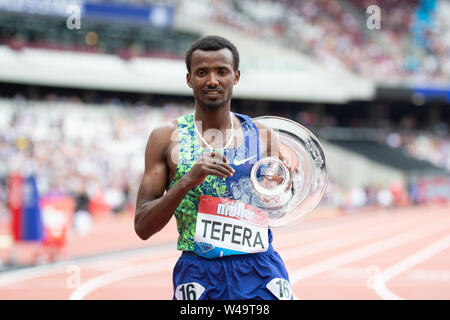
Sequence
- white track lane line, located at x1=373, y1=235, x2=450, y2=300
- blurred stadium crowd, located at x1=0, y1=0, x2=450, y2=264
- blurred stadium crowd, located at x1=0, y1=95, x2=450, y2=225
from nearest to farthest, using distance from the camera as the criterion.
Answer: white track lane line, located at x1=373, y1=235, x2=450, y2=300
blurred stadium crowd, located at x1=0, y1=95, x2=450, y2=225
blurred stadium crowd, located at x1=0, y1=0, x2=450, y2=264

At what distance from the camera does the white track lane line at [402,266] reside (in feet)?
22.4

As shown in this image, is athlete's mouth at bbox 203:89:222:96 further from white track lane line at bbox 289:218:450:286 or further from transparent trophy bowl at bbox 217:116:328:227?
white track lane line at bbox 289:218:450:286

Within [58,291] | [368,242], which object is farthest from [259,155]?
[368,242]

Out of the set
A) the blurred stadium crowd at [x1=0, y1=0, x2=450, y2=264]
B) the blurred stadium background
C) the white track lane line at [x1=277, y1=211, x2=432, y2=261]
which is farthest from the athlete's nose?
the blurred stadium crowd at [x1=0, y1=0, x2=450, y2=264]

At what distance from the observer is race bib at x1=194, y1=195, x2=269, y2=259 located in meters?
2.40

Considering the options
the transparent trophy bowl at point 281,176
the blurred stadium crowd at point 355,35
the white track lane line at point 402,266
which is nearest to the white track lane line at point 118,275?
the white track lane line at point 402,266

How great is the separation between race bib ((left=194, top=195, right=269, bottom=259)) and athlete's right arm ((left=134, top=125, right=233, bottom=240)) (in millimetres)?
168

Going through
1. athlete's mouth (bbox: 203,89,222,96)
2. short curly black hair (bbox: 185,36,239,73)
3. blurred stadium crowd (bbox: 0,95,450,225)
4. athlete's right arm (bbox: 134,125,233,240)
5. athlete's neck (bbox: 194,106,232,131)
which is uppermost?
blurred stadium crowd (bbox: 0,95,450,225)

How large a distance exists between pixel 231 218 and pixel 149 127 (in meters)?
18.7

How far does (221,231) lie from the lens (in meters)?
2.41

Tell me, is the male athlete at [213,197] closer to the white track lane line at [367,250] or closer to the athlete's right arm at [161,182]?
the athlete's right arm at [161,182]

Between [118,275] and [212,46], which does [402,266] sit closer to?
[118,275]

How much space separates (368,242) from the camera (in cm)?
1135

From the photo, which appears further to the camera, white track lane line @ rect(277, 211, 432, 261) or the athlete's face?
white track lane line @ rect(277, 211, 432, 261)
